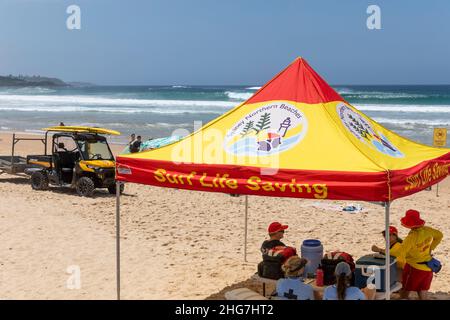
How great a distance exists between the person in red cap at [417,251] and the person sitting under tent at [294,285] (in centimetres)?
139

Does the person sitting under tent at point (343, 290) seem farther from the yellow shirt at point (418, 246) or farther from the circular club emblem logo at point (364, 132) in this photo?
the circular club emblem logo at point (364, 132)

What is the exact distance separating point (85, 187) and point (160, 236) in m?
4.44

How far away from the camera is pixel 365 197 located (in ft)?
16.9

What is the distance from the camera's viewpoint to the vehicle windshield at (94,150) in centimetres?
1467

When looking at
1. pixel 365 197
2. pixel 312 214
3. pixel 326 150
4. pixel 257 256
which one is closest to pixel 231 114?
pixel 326 150

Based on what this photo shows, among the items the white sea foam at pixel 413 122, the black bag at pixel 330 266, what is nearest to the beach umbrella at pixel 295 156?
the black bag at pixel 330 266

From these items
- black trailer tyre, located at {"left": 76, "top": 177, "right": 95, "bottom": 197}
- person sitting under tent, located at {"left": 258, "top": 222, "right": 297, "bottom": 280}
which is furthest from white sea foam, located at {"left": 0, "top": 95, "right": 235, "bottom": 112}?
person sitting under tent, located at {"left": 258, "top": 222, "right": 297, "bottom": 280}

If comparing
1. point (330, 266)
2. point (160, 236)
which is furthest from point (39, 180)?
point (330, 266)

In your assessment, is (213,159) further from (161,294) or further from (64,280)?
(64,280)

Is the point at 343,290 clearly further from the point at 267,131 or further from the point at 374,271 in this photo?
the point at 267,131

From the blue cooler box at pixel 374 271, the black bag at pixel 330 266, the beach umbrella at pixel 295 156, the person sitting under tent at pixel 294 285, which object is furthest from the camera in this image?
the black bag at pixel 330 266
